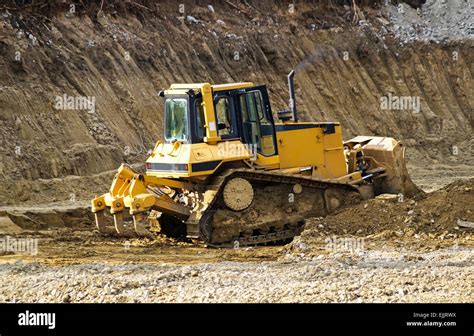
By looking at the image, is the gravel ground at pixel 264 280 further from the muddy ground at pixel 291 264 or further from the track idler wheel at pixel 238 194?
the track idler wheel at pixel 238 194

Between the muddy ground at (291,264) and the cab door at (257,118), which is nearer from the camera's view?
the muddy ground at (291,264)

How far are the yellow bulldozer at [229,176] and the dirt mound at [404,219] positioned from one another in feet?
2.02

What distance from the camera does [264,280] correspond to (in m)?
11.1

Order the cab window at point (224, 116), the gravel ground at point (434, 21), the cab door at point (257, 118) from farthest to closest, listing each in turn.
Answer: the gravel ground at point (434, 21) < the cab door at point (257, 118) < the cab window at point (224, 116)

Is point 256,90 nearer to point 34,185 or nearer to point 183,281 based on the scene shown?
point 183,281

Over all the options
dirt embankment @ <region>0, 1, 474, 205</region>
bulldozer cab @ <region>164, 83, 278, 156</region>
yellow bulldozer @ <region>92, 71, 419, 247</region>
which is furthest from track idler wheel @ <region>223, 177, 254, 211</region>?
dirt embankment @ <region>0, 1, 474, 205</region>

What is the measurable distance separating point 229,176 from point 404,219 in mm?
2761

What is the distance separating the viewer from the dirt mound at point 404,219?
14484mm

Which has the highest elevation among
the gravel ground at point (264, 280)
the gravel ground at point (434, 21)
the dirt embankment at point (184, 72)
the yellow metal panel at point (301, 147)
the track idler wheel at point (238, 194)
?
the gravel ground at point (434, 21)

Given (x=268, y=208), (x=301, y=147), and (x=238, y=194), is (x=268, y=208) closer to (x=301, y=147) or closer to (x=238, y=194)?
(x=238, y=194)

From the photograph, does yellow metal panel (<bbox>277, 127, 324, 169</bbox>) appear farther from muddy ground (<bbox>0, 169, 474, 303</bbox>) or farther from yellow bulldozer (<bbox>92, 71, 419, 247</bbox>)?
muddy ground (<bbox>0, 169, 474, 303</bbox>)

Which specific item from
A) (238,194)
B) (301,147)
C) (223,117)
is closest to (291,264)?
(238,194)

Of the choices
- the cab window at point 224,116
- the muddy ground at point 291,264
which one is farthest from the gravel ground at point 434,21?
the cab window at point 224,116

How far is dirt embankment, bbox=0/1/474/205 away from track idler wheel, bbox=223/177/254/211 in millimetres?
5743
